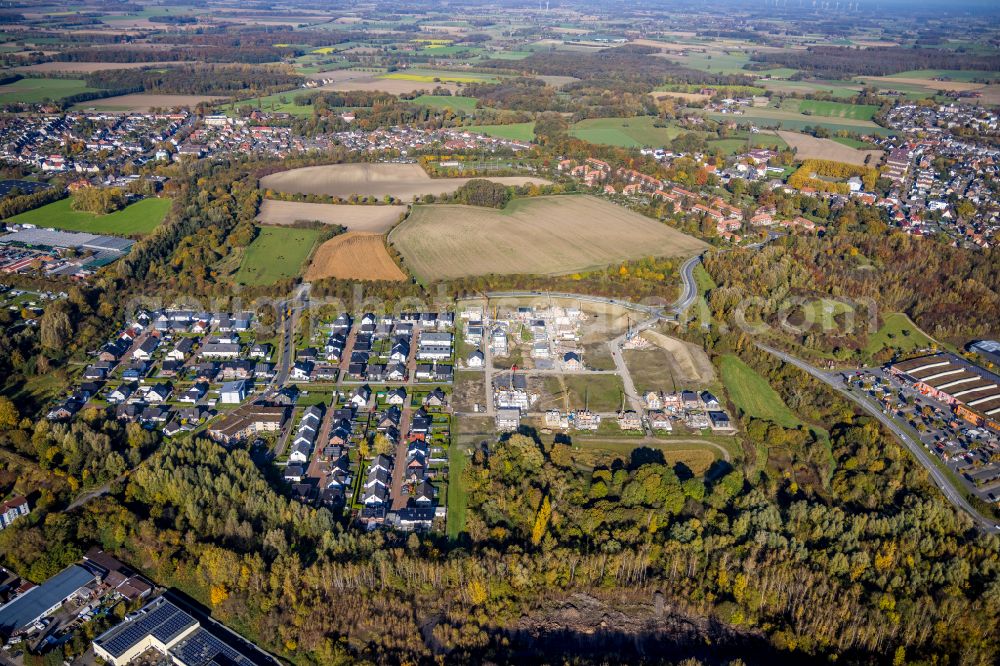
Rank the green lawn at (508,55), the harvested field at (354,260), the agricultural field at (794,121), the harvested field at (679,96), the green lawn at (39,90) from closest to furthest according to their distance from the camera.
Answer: the harvested field at (354,260)
the agricultural field at (794,121)
the green lawn at (39,90)
the harvested field at (679,96)
the green lawn at (508,55)

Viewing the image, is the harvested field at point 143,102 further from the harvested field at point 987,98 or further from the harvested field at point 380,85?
the harvested field at point 987,98

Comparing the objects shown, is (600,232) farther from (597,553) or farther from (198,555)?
(198,555)

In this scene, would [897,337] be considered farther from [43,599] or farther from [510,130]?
[510,130]

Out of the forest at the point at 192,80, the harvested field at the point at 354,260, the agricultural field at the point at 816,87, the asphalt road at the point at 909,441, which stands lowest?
the asphalt road at the point at 909,441

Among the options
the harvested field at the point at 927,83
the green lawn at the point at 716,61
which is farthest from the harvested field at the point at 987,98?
the green lawn at the point at 716,61

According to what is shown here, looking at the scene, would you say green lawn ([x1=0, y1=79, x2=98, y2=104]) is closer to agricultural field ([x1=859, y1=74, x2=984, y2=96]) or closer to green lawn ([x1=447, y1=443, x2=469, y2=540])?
green lawn ([x1=447, y1=443, x2=469, y2=540])

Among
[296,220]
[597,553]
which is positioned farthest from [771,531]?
[296,220]

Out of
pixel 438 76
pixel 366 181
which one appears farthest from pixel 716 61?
pixel 366 181

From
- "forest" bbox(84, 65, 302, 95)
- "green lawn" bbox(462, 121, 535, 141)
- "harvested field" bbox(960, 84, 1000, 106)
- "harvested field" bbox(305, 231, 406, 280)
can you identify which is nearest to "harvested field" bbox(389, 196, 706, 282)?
"harvested field" bbox(305, 231, 406, 280)
